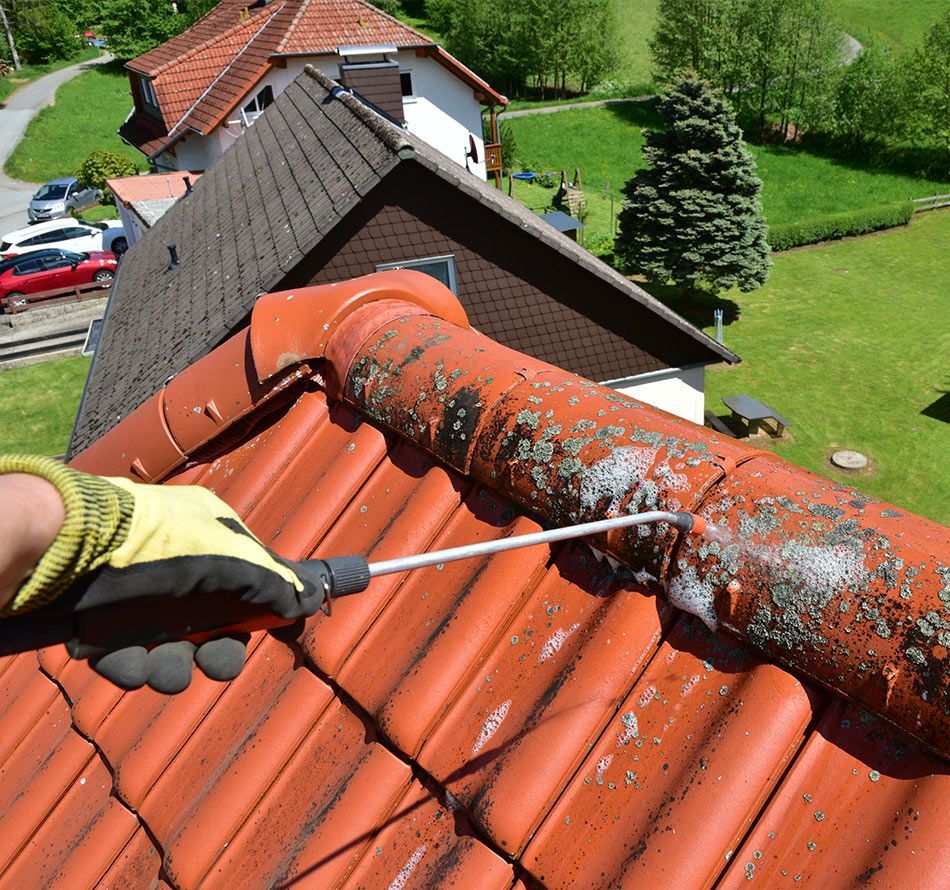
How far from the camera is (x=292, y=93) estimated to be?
46.6 feet

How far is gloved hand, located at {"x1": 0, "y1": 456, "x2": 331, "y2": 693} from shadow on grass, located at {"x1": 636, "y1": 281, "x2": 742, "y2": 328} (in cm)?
2293

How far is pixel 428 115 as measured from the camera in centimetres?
2755

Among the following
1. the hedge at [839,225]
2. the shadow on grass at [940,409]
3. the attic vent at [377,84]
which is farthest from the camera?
the hedge at [839,225]

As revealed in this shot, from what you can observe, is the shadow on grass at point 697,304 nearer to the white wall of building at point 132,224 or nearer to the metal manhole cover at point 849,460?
the metal manhole cover at point 849,460

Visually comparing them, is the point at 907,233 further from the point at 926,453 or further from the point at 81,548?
the point at 81,548

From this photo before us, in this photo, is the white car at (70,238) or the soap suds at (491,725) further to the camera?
the white car at (70,238)

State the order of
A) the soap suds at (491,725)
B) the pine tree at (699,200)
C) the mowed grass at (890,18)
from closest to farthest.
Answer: the soap suds at (491,725) < the pine tree at (699,200) < the mowed grass at (890,18)

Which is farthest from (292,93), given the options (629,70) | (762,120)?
(629,70)

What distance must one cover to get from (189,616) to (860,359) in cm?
2252

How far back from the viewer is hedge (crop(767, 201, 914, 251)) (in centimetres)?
2980

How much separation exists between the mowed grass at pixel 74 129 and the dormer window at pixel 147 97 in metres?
8.38

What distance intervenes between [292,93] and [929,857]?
15.0 m

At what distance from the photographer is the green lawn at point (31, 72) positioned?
49281 millimetres

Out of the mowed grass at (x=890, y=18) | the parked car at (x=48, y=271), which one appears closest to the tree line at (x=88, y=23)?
the parked car at (x=48, y=271)
